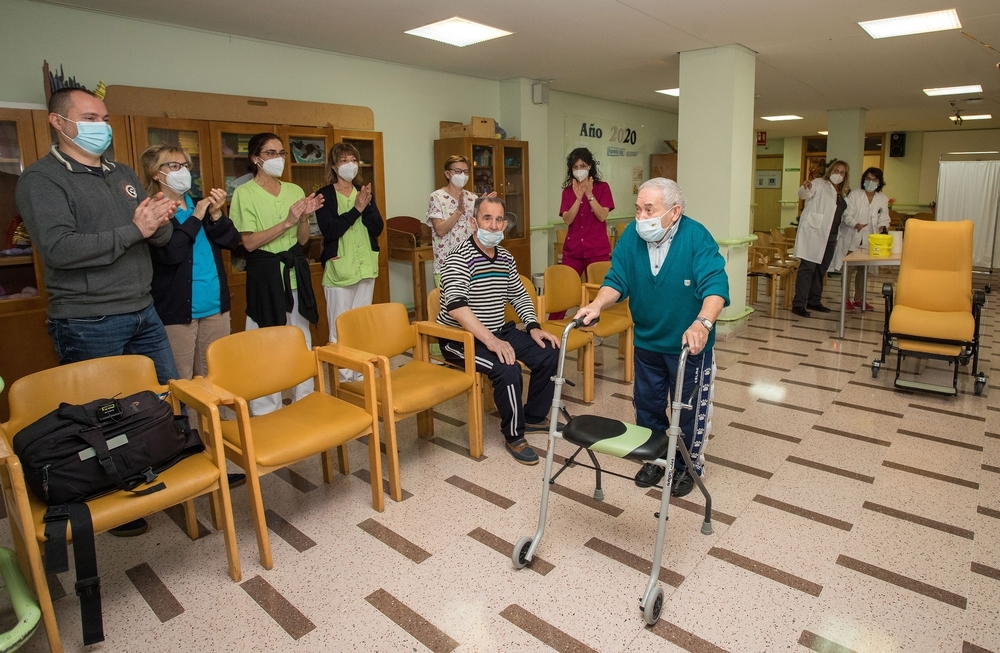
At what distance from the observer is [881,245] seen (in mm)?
5797

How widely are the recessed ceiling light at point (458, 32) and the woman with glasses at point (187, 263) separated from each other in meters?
2.52

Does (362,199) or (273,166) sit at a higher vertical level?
(273,166)

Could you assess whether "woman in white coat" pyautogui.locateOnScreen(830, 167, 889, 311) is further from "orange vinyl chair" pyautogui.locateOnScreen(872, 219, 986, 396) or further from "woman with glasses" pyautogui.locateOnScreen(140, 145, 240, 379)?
"woman with glasses" pyautogui.locateOnScreen(140, 145, 240, 379)

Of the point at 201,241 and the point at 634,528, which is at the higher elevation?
the point at 201,241

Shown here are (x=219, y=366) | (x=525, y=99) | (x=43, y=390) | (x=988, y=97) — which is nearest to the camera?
(x=43, y=390)

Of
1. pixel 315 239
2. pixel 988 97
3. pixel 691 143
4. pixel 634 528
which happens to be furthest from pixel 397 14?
pixel 988 97

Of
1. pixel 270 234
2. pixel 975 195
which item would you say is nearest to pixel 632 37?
pixel 270 234

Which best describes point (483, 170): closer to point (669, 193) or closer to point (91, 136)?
point (669, 193)

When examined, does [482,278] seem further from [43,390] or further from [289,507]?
[43,390]

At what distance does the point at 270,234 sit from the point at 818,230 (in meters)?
5.69

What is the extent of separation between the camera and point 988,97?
30.1 feet

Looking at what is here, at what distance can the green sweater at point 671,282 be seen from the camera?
8.70 ft

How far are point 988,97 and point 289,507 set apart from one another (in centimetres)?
1082

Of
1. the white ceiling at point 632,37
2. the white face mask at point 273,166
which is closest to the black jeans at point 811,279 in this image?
the white ceiling at point 632,37
